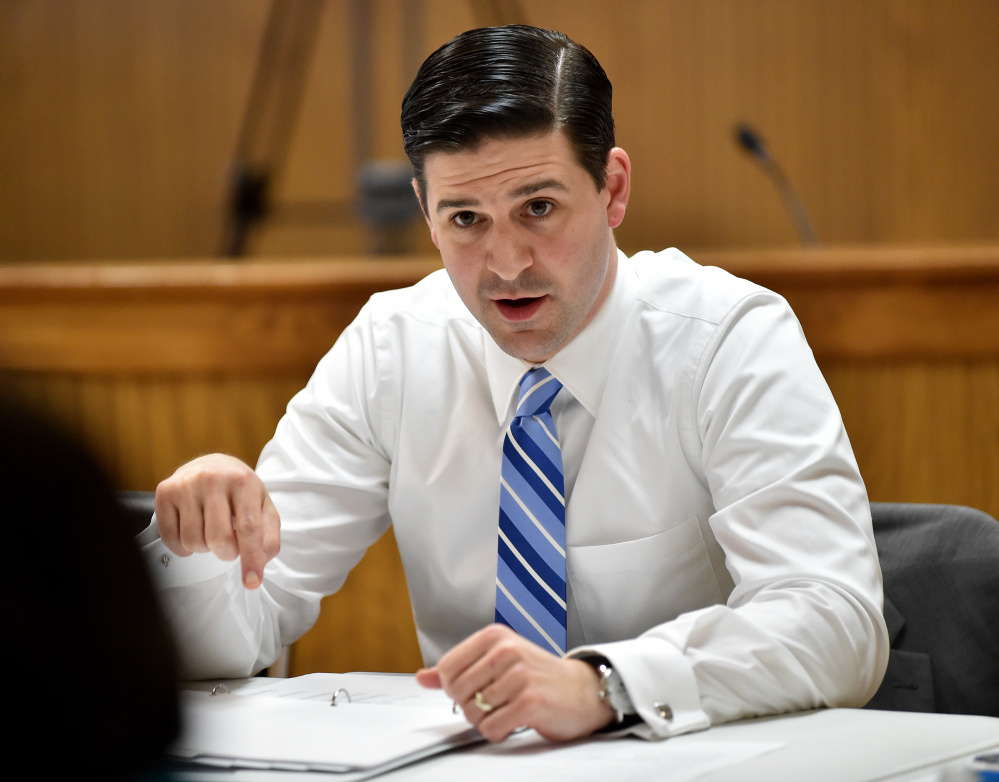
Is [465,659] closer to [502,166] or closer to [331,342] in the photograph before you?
[502,166]

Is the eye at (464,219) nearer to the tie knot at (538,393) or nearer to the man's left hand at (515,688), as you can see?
the tie knot at (538,393)

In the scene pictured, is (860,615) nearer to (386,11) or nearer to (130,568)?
(130,568)

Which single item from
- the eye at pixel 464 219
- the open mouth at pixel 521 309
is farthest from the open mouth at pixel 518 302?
the eye at pixel 464 219

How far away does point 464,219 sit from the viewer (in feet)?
4.48

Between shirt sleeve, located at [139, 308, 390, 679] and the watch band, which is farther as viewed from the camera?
shirt sleeve, located at [139, 308, 390, 679]

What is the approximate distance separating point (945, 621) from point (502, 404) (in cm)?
61

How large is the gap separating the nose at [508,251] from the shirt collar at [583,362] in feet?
0.54

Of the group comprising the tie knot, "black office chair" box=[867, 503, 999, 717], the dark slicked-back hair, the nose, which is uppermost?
the dark slicked-back hair

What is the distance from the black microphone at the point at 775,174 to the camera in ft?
11.9

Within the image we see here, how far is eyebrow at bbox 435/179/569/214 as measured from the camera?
1.31 meters

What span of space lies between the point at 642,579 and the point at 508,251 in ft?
1.48

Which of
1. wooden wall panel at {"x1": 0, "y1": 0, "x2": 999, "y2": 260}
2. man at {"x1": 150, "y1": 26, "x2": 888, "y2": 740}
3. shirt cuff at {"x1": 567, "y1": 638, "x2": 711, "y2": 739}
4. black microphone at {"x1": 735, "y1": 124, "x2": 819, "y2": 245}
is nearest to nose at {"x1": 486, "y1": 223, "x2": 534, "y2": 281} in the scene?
man at {"x1": 150, "y1": 26, "x2": 888, "y2": 740}

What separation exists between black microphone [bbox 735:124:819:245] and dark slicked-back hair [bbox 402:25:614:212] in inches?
91.6

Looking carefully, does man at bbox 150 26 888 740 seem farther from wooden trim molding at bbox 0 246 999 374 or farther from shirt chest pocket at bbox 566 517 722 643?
wooden trim molding at bbox 0 246 999 374
